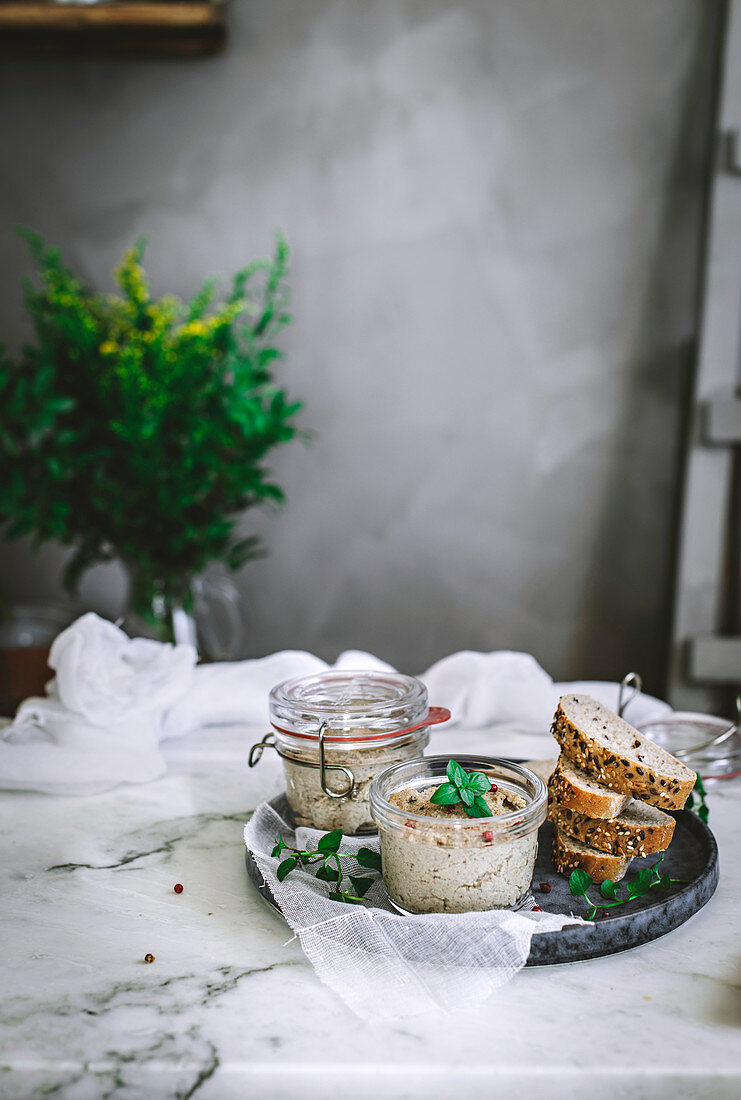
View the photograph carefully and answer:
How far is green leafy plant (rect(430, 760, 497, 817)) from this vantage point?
0.66 m

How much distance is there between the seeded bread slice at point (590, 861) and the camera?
715 mm

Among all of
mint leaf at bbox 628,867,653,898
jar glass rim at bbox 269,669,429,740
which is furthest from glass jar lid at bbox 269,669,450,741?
mint leaf at bbox 628,867,653,898

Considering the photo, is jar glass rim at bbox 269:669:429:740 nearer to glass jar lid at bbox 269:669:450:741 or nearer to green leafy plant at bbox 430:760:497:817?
glass jar lid at bbox 269:669:450:741

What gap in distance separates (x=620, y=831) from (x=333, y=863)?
0.80ft

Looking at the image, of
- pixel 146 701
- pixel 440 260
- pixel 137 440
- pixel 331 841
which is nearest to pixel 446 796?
pixel 331 841

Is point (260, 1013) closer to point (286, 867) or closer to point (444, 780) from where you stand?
point (286, 867)

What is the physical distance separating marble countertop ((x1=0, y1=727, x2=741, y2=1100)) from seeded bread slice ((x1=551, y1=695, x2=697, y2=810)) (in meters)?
0.10

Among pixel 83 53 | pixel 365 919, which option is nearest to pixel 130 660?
pixel 365 919

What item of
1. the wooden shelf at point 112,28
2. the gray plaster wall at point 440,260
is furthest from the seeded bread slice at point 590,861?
the wooden shelf at point 112,28

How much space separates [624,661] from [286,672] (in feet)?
3.78

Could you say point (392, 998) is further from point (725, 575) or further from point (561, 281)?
point (561, 281)

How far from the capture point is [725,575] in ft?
6.43

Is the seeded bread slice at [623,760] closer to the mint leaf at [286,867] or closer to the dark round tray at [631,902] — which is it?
the dark round tray at [631,902]

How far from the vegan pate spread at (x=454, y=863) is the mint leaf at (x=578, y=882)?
1.7 inches
